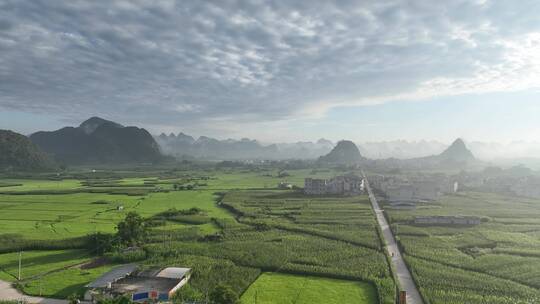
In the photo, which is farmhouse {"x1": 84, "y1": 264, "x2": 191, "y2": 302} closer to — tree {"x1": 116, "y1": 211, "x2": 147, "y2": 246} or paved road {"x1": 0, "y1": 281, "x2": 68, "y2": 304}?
paved road {"x1": 0, "y1": 281, "x2": 68, "y2": 304}

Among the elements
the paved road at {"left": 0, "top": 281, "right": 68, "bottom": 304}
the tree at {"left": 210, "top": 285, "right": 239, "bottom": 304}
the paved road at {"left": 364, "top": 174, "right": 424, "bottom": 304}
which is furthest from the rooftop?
the paved road at {"left": 364, "top": 174, "right": 424, "bottom": 304}

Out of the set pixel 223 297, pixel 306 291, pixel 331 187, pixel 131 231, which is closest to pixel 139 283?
pixel 223 297

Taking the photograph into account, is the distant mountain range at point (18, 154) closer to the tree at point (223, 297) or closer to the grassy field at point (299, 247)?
the grassy field at point (299, 247)

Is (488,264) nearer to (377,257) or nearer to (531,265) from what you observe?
(531,265)

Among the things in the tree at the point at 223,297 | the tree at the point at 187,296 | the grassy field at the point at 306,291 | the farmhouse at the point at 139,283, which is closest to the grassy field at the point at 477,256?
the grassy field at the point at 306,291

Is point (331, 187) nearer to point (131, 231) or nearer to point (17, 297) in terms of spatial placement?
point (131, 231)

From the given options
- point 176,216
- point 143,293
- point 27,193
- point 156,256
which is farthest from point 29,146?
point 143,293

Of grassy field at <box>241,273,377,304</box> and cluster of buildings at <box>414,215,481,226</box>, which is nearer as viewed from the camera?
grassy field at <box>241,273,377,304</box>

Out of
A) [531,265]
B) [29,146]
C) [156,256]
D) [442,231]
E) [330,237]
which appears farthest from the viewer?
[29,146]
